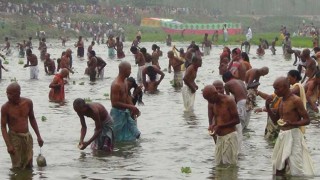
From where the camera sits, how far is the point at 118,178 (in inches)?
572

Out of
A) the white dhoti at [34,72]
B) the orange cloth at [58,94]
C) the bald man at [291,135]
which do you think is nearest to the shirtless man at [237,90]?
the bald man at [291,135]

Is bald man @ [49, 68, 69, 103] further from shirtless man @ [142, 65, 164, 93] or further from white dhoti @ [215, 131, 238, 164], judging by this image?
white dhoti @ [215, 131, 238, 164]

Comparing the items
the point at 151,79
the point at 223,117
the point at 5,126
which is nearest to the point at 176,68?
the point at 151,79

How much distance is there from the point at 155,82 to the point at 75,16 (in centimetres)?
6747

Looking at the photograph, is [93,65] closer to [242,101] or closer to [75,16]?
[242,101]

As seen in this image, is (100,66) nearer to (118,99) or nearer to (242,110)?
(242,110)

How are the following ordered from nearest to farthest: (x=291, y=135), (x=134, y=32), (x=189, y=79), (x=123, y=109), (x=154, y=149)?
(x=291, y=135)
(x=123, y=109)
(x=154, y=149)
(x=189, y=79)
(x=134, y=32)

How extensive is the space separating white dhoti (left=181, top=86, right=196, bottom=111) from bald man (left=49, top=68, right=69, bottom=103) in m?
4.07

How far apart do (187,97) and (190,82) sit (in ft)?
3.62

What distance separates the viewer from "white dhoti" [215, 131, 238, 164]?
14.8 metres

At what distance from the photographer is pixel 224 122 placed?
48.7 ft

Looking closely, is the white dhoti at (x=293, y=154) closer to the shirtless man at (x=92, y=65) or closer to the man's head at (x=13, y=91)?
the man's head at (x=13, y=91)

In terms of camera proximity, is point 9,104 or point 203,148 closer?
point 9,104

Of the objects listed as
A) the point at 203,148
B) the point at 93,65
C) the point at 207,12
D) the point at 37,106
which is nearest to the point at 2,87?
the point at 93,65
